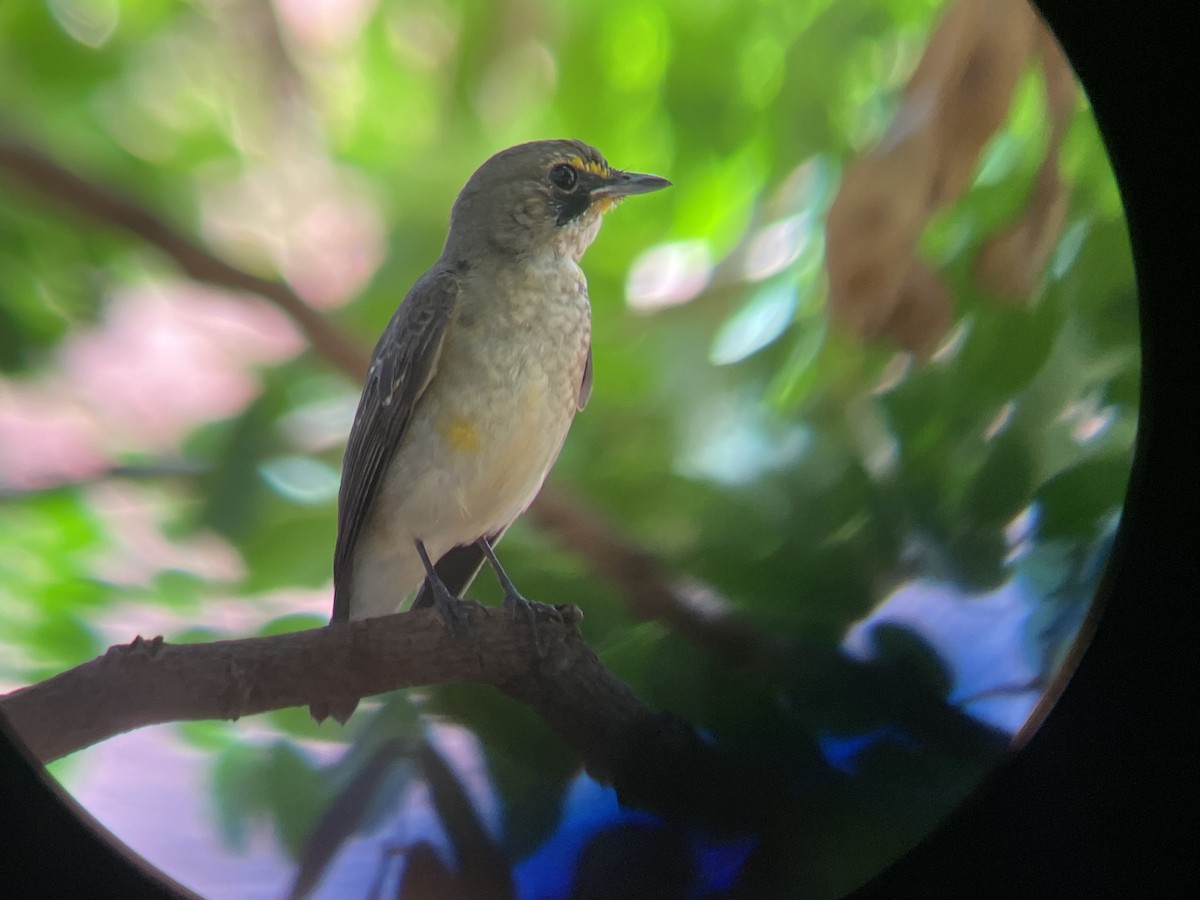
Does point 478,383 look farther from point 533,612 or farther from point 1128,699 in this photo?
point 1128,699

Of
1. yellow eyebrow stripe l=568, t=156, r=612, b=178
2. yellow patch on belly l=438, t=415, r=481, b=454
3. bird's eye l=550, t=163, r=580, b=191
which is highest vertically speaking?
bird's eye l=550, t=163, r=580, b=191

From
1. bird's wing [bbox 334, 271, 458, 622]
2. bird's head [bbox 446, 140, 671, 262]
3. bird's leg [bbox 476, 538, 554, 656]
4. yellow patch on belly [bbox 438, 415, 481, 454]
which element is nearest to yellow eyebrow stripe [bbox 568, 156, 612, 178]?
bird's head [bbox 446, 140, 671, 262]

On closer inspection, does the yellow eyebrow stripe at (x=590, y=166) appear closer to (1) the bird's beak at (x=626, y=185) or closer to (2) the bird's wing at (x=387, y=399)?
(1) the bird's beak at (x=626, y=185)

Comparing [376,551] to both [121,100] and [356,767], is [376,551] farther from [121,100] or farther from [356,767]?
[121,100]

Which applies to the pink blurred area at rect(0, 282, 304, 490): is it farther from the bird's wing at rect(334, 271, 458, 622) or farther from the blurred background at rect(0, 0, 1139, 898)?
the bird's wing at rect(334, 271, 458, 622)

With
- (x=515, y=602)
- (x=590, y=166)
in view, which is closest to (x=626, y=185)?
(x=590, y=166)

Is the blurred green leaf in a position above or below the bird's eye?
below

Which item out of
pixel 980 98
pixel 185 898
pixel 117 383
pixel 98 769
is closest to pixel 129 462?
pixel 117 383
